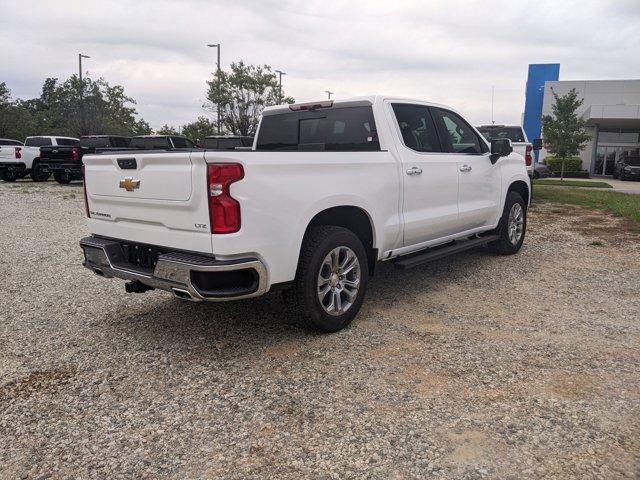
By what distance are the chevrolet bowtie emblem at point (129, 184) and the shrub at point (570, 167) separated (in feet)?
113

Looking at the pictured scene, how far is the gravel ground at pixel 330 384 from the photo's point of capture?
2.53 m

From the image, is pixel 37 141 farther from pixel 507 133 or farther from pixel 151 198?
pixel 151 198

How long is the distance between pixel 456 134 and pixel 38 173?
61.0 feet

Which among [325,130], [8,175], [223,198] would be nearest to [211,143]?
[325,130]

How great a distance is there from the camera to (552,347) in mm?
3799

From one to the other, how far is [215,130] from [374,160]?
2652 centimetres

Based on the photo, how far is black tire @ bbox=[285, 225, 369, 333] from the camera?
3742 mm

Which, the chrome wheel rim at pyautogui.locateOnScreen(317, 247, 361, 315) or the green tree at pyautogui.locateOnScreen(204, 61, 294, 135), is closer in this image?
the chrome wheel rim at pyautogui.locateOnScreen(317, 247, 361, 315)

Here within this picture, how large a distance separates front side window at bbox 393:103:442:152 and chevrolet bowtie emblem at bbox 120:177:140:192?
2.37 metres

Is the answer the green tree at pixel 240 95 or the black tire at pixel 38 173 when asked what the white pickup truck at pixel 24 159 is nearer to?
the black tire at pixel 38 173

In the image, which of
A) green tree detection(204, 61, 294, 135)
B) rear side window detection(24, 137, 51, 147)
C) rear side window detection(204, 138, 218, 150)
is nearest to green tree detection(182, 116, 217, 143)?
green tree detection(204, 61, 294, 135)

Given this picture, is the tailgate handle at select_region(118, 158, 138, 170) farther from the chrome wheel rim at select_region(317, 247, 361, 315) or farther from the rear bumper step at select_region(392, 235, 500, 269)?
the rear bumper step at select_region(392, 235, 500, 269)

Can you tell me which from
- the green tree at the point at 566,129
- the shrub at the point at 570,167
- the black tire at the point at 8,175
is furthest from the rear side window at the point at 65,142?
the shrub at the point at 570,167

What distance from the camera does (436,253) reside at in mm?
5117
